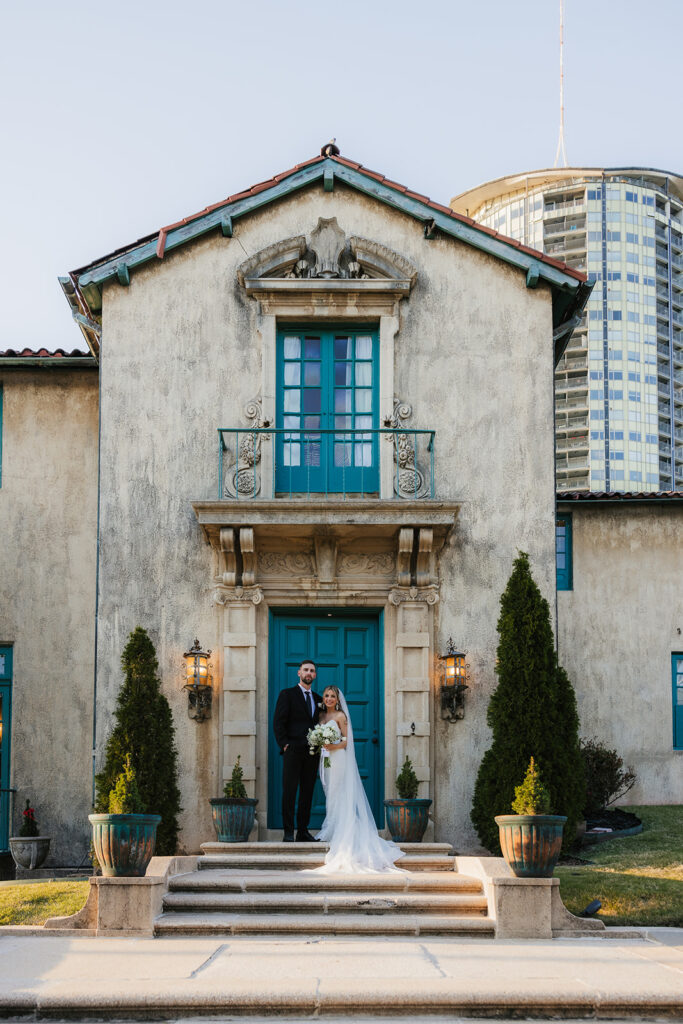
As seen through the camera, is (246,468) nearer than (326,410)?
Yes

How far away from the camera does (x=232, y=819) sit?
13.7m

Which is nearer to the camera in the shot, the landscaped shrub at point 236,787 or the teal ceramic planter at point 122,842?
the teal ceramic planter at point 122,842

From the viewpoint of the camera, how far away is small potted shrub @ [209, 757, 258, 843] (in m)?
13.7

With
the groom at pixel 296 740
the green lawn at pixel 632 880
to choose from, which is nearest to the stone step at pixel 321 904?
the green lawn at pixel 632 880

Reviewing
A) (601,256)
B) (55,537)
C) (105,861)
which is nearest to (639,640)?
(55,537)

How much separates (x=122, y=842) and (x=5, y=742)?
6557 millimetres

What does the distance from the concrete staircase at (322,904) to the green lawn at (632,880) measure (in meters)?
1.27

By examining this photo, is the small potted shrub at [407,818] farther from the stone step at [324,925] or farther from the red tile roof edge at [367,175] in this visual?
the red tile roof edge at [367,175]

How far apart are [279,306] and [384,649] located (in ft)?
14.7

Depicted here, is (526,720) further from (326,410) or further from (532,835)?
(326,410)

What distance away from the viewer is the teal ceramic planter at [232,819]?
44.8 ft

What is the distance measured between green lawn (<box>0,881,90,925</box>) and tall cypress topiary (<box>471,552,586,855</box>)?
4.48 metres

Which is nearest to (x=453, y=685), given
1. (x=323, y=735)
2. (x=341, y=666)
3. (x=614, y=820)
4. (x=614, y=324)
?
(x=341, y=666)

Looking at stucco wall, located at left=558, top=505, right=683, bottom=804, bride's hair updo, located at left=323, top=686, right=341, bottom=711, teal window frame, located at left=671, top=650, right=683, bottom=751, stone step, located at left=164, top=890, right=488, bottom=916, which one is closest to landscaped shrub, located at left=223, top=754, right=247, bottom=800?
bride's hair updo, located at left=323, top=686, right=341, bottom=711
